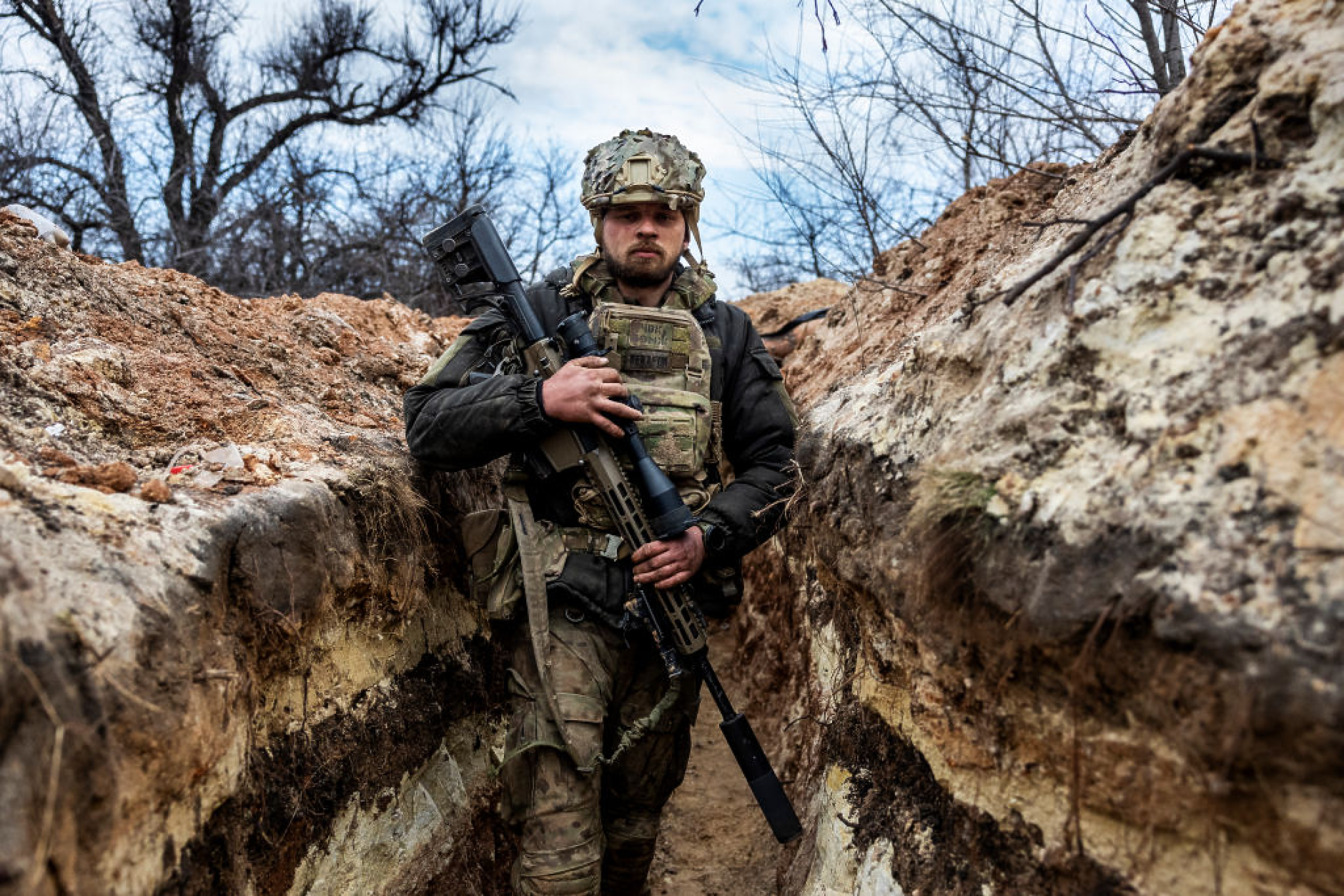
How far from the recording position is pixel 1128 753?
1767mm

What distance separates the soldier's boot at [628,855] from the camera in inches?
131

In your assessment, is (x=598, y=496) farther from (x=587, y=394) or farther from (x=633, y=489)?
(x=587, y=394)

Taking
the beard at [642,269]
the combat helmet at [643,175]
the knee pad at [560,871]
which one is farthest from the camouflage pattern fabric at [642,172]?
the knee pad at [560,871]

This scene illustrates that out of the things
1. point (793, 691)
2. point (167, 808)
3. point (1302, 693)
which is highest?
point (167, 808)

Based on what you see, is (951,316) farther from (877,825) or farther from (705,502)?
(877,825)

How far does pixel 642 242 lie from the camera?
3.26 metres

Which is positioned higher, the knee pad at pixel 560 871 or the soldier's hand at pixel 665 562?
the soldier's hand at pixel 665 562

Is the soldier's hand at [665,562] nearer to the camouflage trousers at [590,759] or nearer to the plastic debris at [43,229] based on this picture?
the camouflage trousers at [590,759]

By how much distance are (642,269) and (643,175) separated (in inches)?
13.3

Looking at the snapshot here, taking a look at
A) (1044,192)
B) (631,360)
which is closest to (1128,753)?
(631,360)

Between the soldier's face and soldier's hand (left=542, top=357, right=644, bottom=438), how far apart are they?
453mm

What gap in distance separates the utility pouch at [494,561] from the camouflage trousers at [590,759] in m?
0.14

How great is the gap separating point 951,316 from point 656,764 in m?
1.83

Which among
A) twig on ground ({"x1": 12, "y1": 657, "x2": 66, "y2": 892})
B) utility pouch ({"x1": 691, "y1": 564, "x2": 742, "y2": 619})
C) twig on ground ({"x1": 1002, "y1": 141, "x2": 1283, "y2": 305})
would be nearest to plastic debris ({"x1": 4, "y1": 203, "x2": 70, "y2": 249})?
twig on ground ({"x1": 12, "y1": 657, "x2": 66, "y2": 892})
